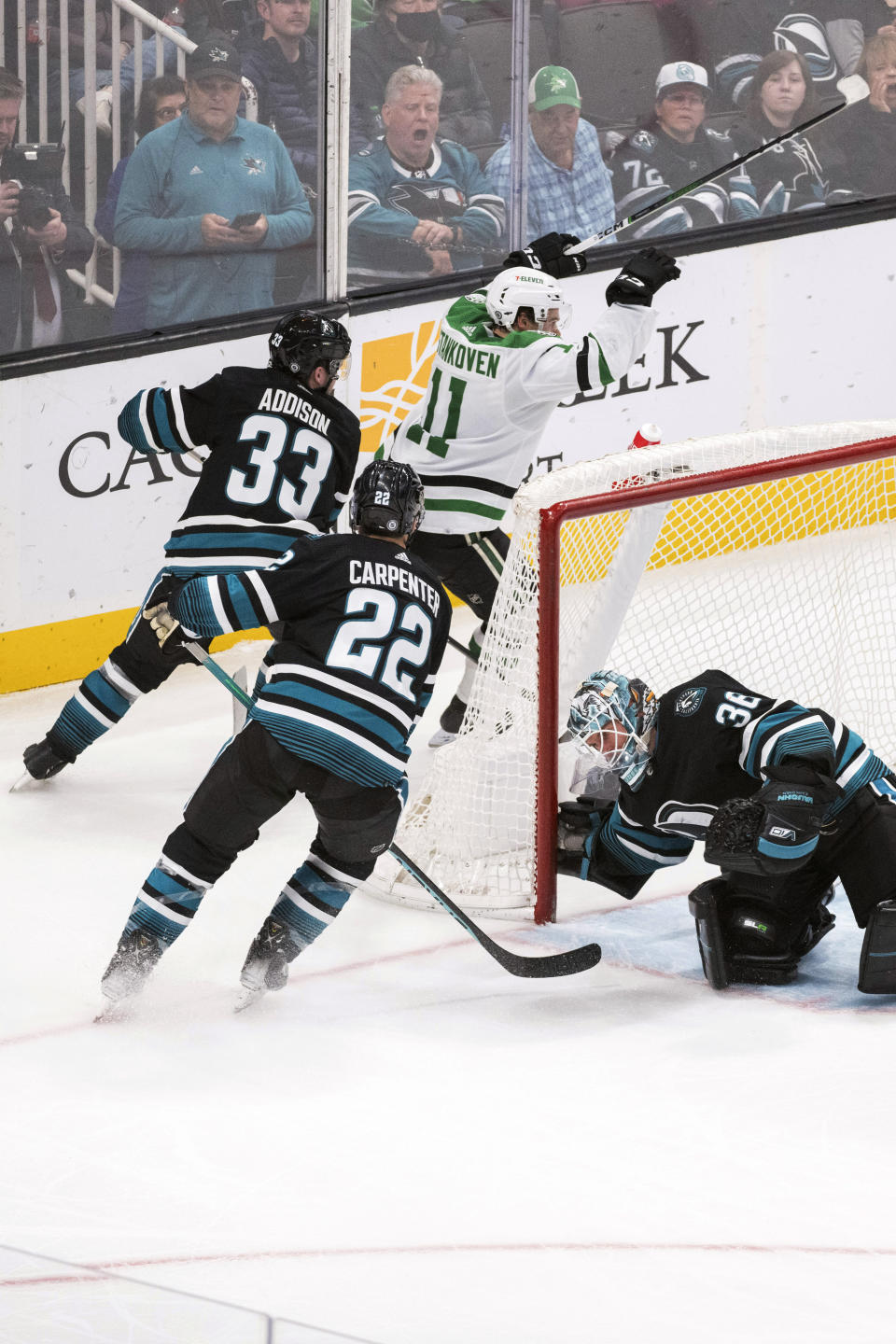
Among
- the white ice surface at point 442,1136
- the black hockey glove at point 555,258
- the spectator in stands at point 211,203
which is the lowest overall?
the white ice surface at point 442,1136

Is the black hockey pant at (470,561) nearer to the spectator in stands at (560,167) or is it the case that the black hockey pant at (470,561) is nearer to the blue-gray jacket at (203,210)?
the blue-gray jacket at (203,210)

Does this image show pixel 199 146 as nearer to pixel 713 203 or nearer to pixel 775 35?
pixel 713 203

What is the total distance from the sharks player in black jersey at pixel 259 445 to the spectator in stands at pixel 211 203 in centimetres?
110

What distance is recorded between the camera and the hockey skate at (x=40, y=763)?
173 inches

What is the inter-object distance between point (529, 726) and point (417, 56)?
103 inches

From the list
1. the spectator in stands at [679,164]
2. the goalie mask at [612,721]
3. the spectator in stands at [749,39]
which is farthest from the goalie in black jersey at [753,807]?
the spectator in stands at [749,39]

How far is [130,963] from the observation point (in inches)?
126

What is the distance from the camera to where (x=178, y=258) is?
5.25 metres

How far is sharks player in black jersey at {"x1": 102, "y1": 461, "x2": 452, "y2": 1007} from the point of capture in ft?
10.3

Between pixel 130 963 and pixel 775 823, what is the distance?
108 cm

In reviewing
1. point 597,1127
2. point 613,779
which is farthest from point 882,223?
point 597,1127

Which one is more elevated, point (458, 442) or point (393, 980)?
point (458, 442)

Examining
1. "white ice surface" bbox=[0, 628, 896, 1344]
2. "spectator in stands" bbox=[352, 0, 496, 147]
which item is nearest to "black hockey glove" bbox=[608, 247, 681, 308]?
"white ice surface" bbox=[0, 628, 896, 1344]

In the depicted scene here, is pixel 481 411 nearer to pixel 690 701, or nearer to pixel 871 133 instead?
pixel 690 701
